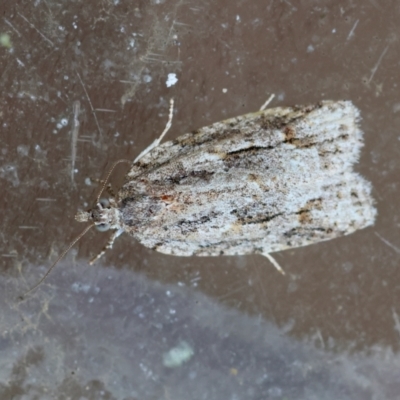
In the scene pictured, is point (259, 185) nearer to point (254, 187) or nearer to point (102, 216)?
point (254, 187)

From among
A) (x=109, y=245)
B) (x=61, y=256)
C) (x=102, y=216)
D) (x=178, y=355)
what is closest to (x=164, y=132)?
(x=102, y=216)

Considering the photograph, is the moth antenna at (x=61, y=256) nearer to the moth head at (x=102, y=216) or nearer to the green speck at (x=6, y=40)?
the moth head at (x=102, y=216)

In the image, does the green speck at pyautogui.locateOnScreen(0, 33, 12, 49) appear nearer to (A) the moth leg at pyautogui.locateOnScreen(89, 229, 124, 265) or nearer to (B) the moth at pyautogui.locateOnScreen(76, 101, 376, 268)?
(B) the moth at pyautogui.locateOnScreen(76, 101, 376, 268)

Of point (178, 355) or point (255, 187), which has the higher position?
point (255, 187)

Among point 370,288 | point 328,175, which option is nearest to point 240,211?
point 328,175

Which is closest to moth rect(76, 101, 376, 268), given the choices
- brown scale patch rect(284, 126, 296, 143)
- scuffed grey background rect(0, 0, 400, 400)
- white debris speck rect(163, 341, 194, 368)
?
brown scale patch rect(284, 126, 296, 143)

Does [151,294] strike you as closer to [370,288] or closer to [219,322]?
[219,322]
